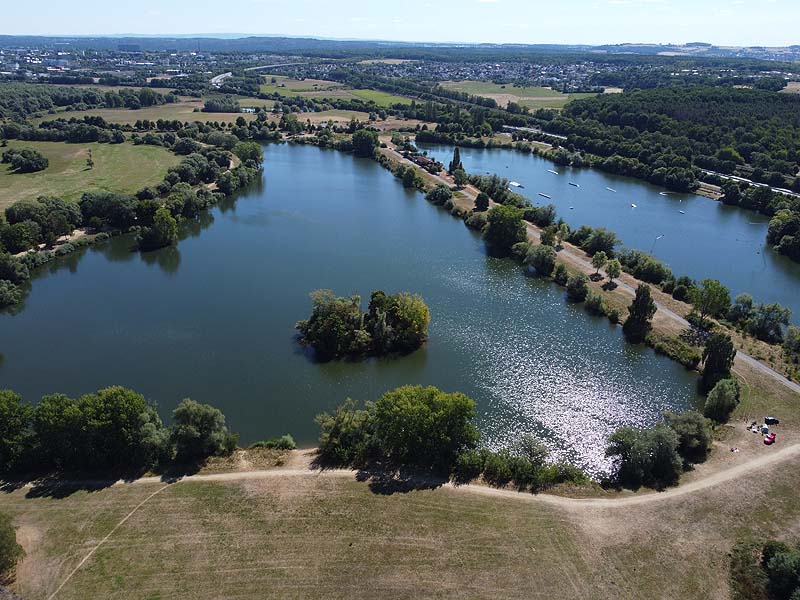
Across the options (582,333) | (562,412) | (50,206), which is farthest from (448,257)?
(50,206)

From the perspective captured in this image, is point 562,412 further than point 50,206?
No

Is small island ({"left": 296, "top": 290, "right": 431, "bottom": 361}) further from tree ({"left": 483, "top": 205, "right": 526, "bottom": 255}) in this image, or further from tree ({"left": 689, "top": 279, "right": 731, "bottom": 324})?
tree ({"left": 483, "top": 205, "right": 526, "bottom": 255})

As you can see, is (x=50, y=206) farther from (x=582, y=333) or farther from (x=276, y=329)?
(x=582, y=333)

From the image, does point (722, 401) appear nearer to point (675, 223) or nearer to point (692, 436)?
point (692, 436)

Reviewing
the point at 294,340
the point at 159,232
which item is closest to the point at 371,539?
the point at 294,340

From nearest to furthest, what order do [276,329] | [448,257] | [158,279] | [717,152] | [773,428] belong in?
[773,428], [276,329], [158,279], [448,257], [717,152]

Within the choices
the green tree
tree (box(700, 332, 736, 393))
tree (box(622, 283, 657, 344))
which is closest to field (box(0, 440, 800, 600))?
the green tree

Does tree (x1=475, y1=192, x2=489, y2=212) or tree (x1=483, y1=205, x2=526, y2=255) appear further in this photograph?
tree (x1=475, y1=192, x2=489, y2=212)
